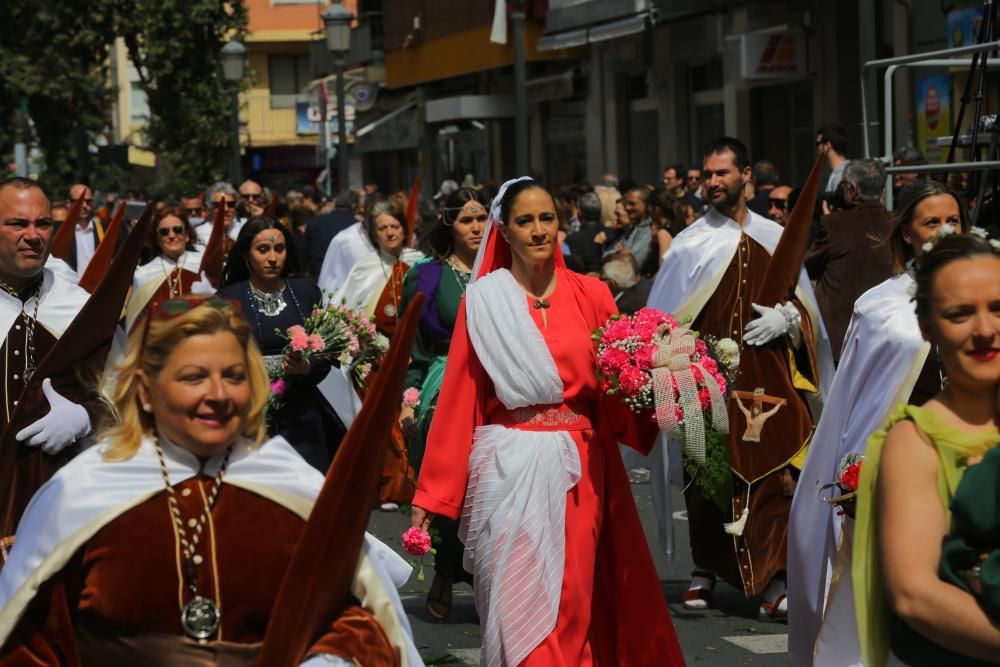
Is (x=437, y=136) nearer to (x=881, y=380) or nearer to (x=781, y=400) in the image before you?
(x=781, y=400)

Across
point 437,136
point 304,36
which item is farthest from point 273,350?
point 304,36

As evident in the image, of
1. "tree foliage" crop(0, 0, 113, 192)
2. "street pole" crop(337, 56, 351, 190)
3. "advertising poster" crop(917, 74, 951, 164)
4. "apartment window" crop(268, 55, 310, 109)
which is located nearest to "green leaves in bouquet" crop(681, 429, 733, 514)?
"advertising poster" crop(917, 74, 951, 164)

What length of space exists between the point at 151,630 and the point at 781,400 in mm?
5643

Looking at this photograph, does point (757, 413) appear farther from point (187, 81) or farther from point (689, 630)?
point (187, 81)

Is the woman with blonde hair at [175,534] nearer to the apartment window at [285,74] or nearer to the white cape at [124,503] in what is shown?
the white cape at [124,503]

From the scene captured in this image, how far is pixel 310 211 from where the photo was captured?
73.4ft

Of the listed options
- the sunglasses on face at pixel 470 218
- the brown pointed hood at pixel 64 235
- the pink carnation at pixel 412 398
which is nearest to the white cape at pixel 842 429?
the pink carnation at pixel 412 398

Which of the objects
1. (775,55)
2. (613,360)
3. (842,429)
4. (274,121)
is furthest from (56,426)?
(274,121)

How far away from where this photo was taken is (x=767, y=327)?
29.6 feet

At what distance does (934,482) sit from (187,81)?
30.2m

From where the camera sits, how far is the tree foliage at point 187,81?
1281 inches

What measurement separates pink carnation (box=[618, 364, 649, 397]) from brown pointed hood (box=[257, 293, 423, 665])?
2719 millimetres

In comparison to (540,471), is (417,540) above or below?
below

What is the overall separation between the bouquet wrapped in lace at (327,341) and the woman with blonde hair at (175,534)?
4773 mm
